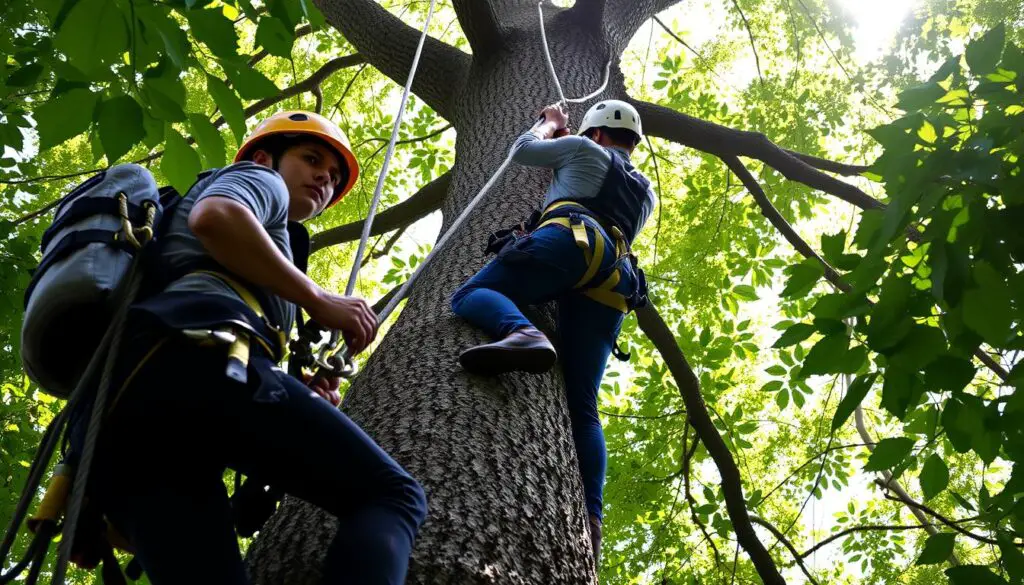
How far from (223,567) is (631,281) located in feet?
6.73

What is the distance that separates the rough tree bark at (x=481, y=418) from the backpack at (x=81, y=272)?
0.60 m

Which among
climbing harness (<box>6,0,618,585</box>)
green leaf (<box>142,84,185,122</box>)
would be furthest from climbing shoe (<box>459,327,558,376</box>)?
green leaf (<box>142,84,185,122</box>)

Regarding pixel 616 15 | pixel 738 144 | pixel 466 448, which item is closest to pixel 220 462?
pixel 466 448

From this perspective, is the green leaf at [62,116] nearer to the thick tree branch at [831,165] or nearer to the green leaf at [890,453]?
the green leaf at [890,453]

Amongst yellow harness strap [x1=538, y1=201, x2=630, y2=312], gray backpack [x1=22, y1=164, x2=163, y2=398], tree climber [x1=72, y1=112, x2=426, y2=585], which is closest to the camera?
tree climber [x1=72, y1=112, x2=426, y2=585]

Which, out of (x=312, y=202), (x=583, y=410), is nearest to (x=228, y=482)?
(x=583, y=410)

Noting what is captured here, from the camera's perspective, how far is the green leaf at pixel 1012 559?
2.10 meters

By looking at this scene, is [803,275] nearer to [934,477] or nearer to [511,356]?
[934,477]

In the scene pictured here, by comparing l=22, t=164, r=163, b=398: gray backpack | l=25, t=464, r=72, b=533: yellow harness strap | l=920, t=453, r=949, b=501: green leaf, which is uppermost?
l=920, t=453, r=949, b=501: green leaf

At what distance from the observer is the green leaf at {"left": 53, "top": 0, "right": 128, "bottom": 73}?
1.79 metres

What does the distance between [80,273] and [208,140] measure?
0.70 m

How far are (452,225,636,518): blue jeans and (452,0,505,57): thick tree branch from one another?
233 cm

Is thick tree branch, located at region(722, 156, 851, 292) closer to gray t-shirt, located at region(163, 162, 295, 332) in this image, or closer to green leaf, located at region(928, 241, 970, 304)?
green leaf, located at region(928, 241, 970, 304)

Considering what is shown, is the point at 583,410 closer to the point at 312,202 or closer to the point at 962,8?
the point at 312,202
